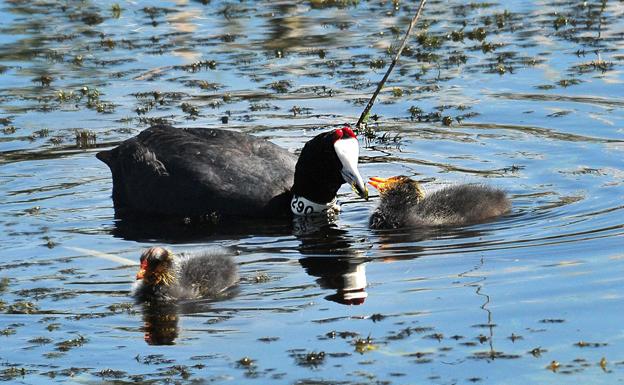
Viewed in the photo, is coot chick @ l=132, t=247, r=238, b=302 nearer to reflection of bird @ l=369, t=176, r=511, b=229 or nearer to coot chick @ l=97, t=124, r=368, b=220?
reflection of bird @ l=369, t=176, r=511, b=229

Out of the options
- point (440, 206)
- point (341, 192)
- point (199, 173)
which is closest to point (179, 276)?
point (440, 206)

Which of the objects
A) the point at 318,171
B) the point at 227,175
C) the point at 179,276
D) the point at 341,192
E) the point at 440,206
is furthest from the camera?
the point at 341,192

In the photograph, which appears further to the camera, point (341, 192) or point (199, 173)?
point (341, 192)

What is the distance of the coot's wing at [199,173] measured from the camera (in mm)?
10961

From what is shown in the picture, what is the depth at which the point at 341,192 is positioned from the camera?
464 inches

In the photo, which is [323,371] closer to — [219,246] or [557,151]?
[219,246]

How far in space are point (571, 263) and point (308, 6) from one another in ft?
34.9

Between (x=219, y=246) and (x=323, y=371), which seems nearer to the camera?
(x=323, y=371)

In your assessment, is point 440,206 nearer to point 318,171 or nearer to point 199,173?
point 318,171

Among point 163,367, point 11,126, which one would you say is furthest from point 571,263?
point 11,126

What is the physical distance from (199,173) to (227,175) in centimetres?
23

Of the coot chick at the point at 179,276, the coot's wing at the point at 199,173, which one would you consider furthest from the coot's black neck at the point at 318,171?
the coot chick at the point at 179,276

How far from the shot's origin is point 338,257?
9578 mm

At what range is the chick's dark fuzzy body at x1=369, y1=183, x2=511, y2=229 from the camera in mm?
10219
